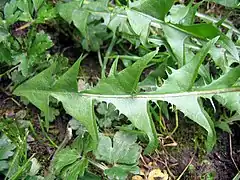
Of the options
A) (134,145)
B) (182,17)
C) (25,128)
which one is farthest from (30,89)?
(182,17)

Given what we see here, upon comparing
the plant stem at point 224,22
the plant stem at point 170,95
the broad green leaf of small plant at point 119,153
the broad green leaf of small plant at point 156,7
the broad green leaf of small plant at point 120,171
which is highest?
the broad green leaf of small plant at point 156,7

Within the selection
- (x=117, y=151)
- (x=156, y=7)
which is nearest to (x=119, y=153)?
(x=117, y=151)

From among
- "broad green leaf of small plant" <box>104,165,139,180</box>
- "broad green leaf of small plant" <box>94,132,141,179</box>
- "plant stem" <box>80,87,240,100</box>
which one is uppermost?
"plant stem" <box>80,87,240,100</box>

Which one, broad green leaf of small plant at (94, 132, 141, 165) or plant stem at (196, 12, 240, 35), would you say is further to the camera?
plant stem at (196, 12, 240, 35)

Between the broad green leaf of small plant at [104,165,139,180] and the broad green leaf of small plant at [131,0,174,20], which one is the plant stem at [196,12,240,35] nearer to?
the broad green leaf of small plant at [131,0,174,20]

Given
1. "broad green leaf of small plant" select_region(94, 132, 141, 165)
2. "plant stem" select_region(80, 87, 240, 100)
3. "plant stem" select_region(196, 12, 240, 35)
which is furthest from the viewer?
"plant stem" select_region(196, 12, 240, 35)

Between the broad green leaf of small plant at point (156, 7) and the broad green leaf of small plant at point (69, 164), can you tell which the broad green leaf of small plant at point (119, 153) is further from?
the broad green leaf of small plant at point (156, 7)

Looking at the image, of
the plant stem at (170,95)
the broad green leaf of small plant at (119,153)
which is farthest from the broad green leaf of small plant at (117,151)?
the plant stem at (170,95)

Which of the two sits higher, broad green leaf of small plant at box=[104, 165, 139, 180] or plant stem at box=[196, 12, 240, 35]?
plant stem at box=[196, 12, 240, 35]

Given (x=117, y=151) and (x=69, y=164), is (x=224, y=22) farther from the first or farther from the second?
(x=69, y=164)

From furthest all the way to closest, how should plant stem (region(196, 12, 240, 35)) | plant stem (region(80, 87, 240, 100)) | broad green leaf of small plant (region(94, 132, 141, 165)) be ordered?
plant stem (region(196, 12, 240, 35)), broad green leaf of small plant (region(94, 132, 141, 165)), plant stem (region(80, 87, 240, 100))

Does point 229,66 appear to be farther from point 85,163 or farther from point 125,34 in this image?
point 85,163

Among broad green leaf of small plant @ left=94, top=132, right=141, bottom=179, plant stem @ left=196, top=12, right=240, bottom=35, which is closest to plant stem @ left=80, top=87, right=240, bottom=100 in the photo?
broad green leaf of small plant @ left=94, top=132, right=141, bottom=179
